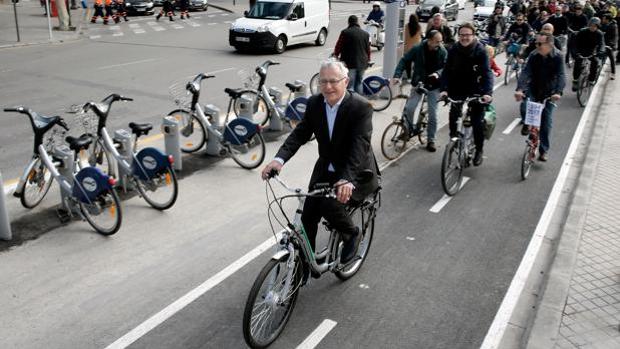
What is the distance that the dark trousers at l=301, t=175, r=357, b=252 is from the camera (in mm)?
4445

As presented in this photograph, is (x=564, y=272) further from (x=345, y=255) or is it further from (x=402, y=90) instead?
(x=402, y=90)

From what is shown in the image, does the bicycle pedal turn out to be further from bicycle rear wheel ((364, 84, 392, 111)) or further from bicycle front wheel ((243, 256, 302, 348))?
bicycle rear wheel ((364, 84, 392, 111))

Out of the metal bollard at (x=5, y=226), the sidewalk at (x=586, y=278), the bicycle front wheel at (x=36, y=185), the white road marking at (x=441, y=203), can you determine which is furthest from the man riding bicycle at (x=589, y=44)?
the metal bollard at (x=5, y=226)

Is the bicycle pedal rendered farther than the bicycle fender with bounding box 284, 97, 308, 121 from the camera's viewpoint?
No

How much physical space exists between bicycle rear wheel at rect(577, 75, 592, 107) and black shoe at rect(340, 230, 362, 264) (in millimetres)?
10202

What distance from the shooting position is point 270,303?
425 cm

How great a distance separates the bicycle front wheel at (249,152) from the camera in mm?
8266

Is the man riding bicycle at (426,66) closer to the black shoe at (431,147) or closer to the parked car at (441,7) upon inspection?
the black shoe at (431,147)

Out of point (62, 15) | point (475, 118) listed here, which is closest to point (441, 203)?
point (475, 118)

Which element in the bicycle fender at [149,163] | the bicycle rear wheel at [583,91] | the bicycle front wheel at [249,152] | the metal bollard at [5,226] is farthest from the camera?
the bicycle rear wheel at [583,91]

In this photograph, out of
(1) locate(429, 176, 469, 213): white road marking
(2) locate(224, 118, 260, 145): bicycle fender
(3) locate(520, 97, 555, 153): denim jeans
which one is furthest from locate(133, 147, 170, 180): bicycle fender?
(3) locate(520, 97, 555, 153): denim jeans

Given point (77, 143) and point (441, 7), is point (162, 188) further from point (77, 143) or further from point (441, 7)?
point (441, 7)

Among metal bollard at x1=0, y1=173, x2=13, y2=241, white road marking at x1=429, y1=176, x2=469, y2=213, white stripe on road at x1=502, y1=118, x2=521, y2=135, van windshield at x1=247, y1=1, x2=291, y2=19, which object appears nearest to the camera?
metal bollard at x1=0, y1=173, x2=13, y2=241

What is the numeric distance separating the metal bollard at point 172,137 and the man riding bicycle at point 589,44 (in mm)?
9664
